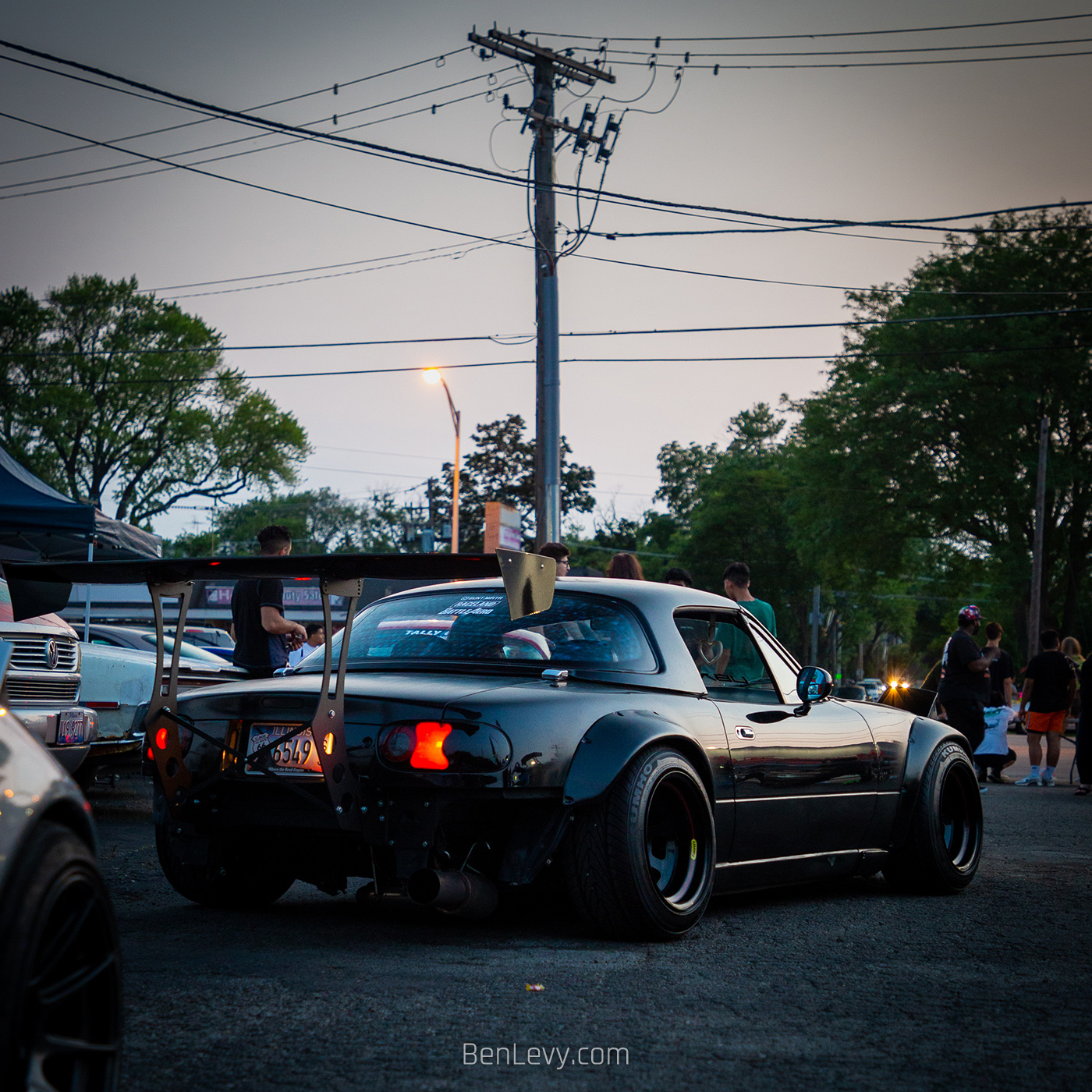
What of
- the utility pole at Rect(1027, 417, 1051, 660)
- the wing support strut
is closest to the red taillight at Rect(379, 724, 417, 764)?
the wing support strut

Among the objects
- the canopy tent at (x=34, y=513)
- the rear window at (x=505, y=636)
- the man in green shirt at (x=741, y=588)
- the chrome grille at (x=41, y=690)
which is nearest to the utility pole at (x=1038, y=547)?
the man in green shirt at (x=741, y=588)

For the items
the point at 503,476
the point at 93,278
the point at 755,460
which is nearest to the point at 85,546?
the point at 93,278

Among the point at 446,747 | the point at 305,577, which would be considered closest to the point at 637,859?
the point at 446,747

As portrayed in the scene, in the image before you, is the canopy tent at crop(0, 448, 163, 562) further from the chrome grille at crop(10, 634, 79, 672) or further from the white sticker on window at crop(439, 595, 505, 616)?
the white sticker on window at crop(439, 595, 505, 616)

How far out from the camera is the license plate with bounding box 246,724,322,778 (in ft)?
14.9

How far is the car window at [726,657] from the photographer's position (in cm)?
559

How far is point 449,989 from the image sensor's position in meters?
3.88

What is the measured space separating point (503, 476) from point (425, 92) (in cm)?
4769

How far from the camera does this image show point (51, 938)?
224 centimetres

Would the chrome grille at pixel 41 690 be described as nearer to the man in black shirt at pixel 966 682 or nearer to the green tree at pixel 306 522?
the man in black shirt at pixel 966 682

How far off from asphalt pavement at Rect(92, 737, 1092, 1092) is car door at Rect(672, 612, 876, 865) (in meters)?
0.32

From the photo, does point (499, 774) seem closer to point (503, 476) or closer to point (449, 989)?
point (449, 989)

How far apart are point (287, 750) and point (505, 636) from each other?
39.4 inches

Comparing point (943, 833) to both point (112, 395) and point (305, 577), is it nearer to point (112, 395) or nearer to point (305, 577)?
point (305, 577)
